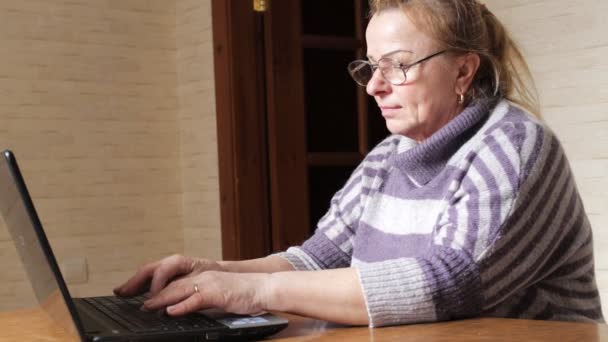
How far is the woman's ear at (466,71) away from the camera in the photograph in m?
1.71

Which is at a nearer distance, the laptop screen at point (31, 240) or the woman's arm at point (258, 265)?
the laptop screen at point (31, 240)

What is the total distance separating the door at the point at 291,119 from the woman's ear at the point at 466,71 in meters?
1.91

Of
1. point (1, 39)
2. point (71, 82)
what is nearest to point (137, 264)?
point (71, 82)

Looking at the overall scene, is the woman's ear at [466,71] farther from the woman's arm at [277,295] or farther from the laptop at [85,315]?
the laptop at [85,315]

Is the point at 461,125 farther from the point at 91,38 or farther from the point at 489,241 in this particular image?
the point at 91,38

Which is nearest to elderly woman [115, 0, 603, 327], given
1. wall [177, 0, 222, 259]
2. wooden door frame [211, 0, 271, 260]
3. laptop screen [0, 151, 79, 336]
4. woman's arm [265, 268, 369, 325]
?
woman's arm [265, 268, 369, 325]

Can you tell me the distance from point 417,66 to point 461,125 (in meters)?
0.13

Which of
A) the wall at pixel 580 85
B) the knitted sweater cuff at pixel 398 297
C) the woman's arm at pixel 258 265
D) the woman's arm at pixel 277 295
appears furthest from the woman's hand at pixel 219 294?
the wall at pixel 580 85

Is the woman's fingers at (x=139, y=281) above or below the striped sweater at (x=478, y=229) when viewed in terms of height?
below

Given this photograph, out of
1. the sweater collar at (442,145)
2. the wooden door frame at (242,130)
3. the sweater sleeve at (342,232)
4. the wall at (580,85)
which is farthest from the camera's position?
the wooden door frame at (242,130)

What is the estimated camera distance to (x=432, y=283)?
1367 millimetres

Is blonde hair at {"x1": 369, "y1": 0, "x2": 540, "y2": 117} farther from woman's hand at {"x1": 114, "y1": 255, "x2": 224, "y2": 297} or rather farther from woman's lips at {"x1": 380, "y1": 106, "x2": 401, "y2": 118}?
woman's hand at {"x1": 114, "y1": 255, "x2": 224, "y2": 297}

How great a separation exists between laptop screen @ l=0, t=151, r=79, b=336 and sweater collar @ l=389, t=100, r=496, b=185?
2.13 ft

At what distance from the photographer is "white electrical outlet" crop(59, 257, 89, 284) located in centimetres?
363
